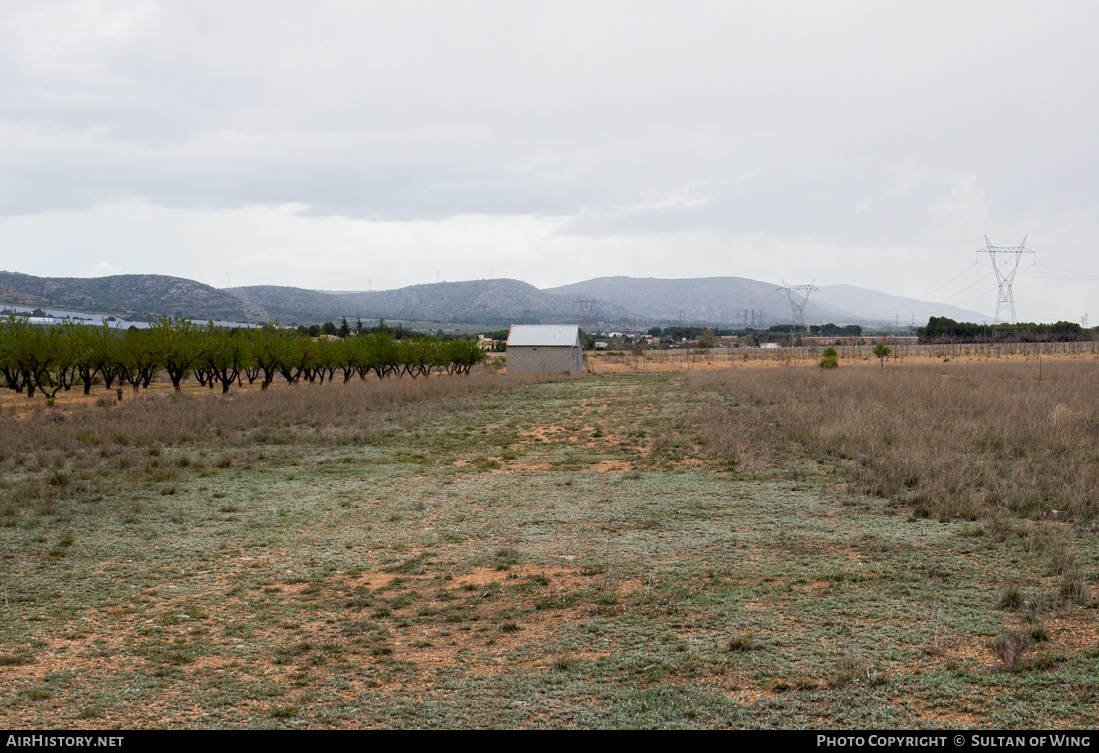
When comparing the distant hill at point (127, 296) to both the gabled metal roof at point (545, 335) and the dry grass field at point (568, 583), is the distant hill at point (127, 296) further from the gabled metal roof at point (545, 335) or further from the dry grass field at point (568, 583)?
the dry grass field at point (568, 583)

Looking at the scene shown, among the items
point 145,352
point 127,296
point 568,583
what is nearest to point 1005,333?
point 145,352

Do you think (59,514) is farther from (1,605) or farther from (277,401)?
(277,401)

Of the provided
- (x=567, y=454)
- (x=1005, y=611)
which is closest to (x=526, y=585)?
(x=1005, y=611)

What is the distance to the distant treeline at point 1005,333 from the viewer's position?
82375 millimetres

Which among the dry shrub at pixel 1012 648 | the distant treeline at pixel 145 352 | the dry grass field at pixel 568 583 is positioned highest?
the distant treeline at pixel 145 352

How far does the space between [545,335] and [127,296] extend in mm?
141243

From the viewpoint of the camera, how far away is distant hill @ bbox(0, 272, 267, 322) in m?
146

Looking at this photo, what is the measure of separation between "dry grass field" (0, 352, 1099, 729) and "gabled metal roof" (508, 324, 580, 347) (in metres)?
44.1

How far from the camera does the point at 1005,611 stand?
5.46 metres

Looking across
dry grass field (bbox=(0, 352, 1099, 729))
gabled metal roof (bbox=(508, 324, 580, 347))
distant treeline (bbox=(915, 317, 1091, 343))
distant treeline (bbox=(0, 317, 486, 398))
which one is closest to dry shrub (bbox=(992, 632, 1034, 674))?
dry grass field (bbox=(0, 352, 1099, 729))

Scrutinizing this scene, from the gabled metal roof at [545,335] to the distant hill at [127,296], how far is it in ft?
339

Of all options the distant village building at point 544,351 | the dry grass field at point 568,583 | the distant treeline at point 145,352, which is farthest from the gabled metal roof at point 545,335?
the dry grass field at point 568,583

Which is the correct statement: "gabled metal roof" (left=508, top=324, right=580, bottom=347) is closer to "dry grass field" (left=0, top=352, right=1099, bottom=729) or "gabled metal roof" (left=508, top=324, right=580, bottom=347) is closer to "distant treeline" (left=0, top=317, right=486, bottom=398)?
"distant treeline" (left=0, top=317, right=486, bottom=398)

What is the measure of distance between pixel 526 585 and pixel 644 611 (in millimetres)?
1387
